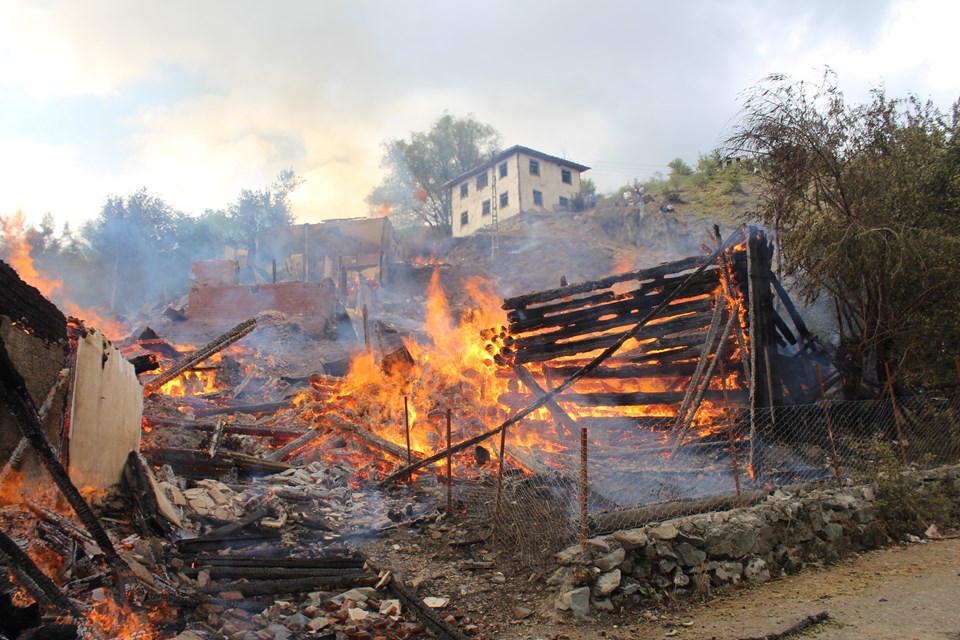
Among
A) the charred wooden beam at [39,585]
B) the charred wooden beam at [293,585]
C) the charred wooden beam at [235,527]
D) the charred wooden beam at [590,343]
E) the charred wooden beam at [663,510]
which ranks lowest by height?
the charred wooden beam at [293,585]

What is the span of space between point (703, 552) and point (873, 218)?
852cm

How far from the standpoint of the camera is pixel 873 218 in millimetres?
10805

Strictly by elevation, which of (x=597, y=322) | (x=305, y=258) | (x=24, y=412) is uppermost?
(x=305, y=258)

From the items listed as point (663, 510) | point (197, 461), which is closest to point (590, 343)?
point (663, 510)

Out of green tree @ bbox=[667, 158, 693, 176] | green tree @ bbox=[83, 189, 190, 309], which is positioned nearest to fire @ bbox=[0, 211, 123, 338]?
green tree @ bbox=[83, 189, 190, 309]

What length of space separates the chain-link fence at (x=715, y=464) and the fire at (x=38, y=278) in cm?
2405

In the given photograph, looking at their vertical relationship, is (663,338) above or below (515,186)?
below

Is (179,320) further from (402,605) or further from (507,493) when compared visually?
(402,605)

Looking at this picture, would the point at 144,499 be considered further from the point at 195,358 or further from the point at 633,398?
the point at 633,398

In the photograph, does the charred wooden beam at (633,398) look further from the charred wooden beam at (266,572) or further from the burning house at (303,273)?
the burning house at (303,273)

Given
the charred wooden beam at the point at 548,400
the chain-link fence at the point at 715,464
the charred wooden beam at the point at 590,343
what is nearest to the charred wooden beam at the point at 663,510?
the chain-link fence at the point at 715,464

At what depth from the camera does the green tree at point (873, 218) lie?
10.4 meters

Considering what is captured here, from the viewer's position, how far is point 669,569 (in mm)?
5816

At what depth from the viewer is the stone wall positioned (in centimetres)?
559
